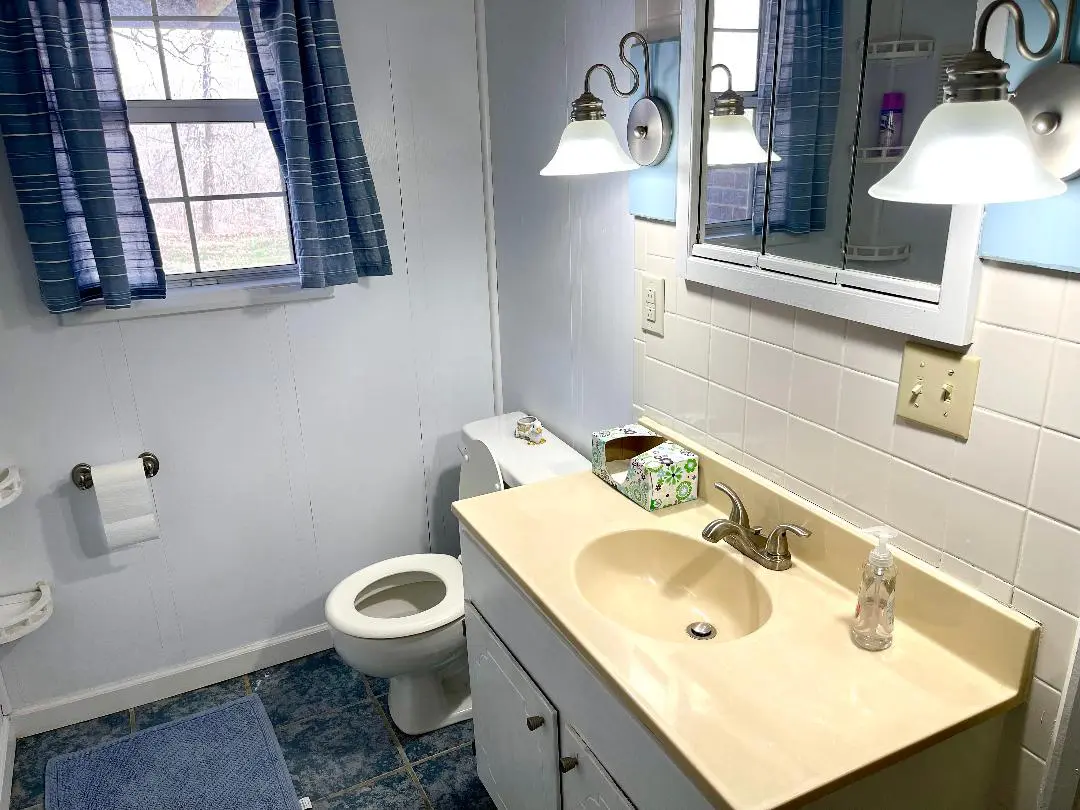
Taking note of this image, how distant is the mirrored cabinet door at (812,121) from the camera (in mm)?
1210

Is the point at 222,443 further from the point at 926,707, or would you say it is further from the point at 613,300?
the point at 926,707

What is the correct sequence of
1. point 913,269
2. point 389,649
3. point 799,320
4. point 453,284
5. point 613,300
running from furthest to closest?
point 453,284, point 389,649, point 613,300, point 799,320, point 913,269

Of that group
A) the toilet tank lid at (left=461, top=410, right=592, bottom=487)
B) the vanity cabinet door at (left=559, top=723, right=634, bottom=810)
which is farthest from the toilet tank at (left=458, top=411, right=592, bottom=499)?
the vanity cabinet door at (left=559, top=723, right=634, bottom=810)

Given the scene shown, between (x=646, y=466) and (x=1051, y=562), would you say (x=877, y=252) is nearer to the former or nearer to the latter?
(x=1051, y=562)

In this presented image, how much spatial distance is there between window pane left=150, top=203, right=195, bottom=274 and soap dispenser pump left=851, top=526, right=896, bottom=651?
1941mm

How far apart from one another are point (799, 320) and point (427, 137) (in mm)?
1415

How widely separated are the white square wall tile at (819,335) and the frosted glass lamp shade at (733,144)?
0.93 ft

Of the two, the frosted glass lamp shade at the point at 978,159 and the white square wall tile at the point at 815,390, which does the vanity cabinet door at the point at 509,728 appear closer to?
the white square wall tile at the point at 815,390

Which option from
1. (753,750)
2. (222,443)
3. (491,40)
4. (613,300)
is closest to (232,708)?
(222,443)

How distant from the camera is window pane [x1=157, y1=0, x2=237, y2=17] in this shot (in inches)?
81.0

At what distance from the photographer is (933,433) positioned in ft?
3.84

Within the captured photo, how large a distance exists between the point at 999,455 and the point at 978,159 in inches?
18.0

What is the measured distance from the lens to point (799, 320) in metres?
1.36

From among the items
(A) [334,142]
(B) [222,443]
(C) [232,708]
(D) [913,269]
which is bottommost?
(C) [232,708]
